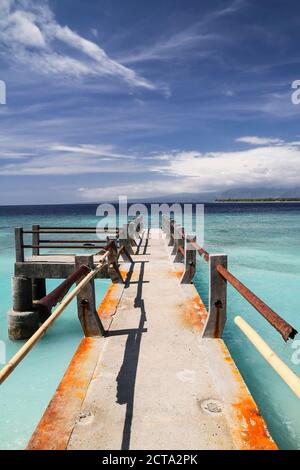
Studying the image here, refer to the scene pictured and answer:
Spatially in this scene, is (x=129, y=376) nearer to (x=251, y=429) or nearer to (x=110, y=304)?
(x=251, y=429)

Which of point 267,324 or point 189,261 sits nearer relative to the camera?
point 189,261

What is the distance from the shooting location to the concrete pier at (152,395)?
8.79ft

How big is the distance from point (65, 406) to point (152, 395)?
878 millimetres

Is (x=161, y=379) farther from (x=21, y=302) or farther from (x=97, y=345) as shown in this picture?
(x=21, y=302)

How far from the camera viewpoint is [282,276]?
15094mm

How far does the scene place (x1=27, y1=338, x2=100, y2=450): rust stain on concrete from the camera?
2.65 metres

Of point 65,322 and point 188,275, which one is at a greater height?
point 188,275

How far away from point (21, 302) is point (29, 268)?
0.99m

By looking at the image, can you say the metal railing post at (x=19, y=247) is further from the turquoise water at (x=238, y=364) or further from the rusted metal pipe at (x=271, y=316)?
the rusted metal pipe at (x=271, y=316)

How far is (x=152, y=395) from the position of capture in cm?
328
